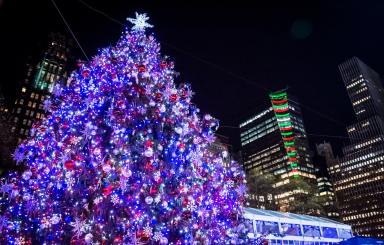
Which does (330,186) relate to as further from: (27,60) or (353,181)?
(27,60)

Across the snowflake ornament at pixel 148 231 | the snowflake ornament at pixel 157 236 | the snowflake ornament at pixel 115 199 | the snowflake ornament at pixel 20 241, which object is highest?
the snowflake ornament at pixel 115 199

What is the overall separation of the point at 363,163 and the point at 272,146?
38074mm

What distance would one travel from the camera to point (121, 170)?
6711mm

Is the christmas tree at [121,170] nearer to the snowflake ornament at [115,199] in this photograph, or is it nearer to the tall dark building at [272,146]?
the snowflake ornament at [115,199]

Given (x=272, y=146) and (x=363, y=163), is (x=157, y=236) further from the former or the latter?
(x=272, y=146)

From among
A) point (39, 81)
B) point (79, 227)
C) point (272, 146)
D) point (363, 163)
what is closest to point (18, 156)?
point (79, 227)

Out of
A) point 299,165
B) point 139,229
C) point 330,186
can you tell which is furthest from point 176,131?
point 330,186

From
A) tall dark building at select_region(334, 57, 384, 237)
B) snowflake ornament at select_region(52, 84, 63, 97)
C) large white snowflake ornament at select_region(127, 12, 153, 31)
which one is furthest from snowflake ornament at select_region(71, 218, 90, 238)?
tall dark building at select_region(334, 57, 384, 237)

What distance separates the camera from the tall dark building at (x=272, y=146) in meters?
133

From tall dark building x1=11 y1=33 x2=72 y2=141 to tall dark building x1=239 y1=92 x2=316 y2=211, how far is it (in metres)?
84.5

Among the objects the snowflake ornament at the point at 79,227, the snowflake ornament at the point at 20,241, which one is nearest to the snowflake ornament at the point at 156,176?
the snowflake ornament at the point at 79,227

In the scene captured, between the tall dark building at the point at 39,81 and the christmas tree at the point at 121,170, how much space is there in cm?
6417

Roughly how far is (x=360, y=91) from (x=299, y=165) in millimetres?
51847

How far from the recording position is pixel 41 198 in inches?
278
